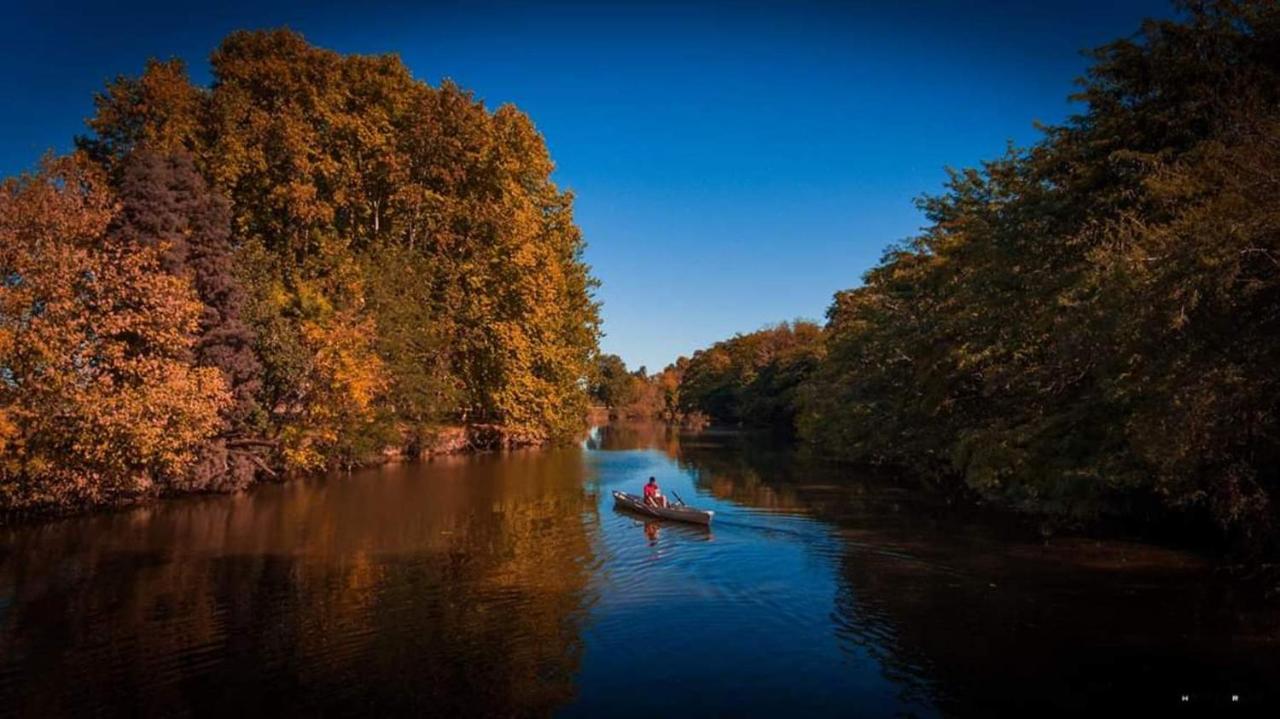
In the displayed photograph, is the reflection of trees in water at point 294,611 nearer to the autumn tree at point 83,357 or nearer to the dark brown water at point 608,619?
the dark brown water at point 608,619

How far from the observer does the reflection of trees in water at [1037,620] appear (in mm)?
10727

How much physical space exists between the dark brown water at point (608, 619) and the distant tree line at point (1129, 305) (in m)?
2.60

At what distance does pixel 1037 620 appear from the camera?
44.6 feet

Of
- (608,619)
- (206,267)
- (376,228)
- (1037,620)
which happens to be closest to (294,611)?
(608,619)

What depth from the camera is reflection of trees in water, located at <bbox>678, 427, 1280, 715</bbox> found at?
10.7m

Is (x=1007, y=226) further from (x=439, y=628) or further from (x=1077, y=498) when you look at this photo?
(x=439, y=628)

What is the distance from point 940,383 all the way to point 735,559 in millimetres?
15556

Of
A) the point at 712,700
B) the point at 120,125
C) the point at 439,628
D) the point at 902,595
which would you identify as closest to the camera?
the point at 712,700

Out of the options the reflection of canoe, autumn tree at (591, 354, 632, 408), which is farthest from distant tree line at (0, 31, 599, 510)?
autumn tree at (591, 354, 632, 408)

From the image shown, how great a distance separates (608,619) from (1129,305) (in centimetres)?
1202

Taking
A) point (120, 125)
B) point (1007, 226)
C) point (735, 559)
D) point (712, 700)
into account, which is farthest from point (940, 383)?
point (120, 125)

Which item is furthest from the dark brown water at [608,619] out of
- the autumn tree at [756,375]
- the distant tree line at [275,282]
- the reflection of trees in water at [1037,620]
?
the autumn tree at [756,375]

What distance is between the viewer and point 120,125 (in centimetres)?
3534

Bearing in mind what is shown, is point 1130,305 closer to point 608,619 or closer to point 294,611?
point 608,619
